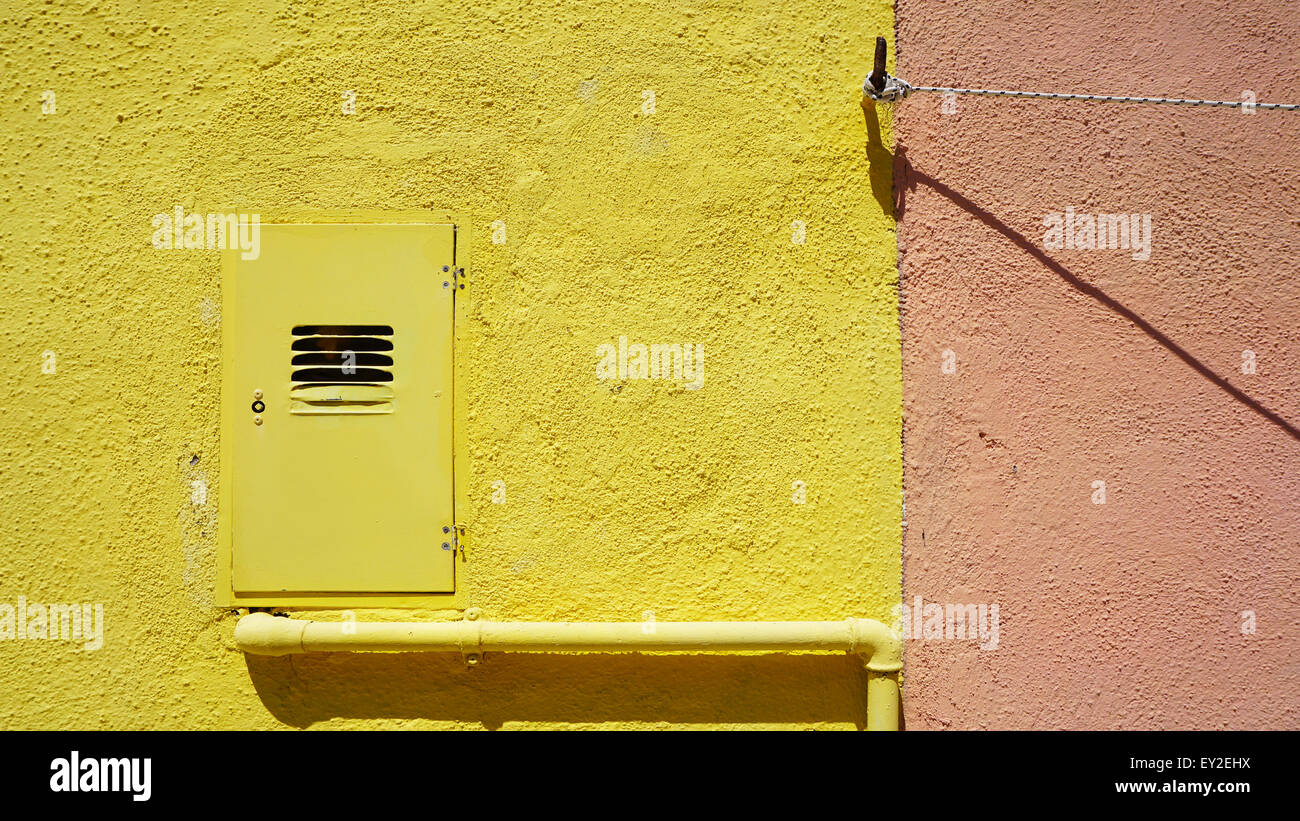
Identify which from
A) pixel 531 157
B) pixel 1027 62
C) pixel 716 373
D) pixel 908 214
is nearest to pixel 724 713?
pixel 716 373

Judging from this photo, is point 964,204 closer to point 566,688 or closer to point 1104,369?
point 1104,369

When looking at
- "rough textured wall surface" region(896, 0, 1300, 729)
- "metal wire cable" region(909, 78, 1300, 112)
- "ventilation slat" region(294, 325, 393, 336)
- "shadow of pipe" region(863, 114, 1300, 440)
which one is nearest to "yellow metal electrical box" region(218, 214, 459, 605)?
"ventilation slat" region(294, 325, 393, 336)

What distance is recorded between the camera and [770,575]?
2.93 m

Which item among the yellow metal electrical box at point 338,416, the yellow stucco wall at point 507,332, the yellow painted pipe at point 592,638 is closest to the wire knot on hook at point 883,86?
the yellow stucco wall at point 507,332

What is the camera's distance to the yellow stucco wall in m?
2.89

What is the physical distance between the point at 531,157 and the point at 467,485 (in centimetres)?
115

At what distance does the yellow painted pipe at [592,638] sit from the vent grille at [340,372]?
72 cm

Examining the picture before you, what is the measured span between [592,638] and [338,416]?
1.12m

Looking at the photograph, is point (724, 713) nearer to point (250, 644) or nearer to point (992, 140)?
point (250, 644)

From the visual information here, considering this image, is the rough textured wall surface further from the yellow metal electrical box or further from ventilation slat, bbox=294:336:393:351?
ventilation slat, bbox=294:336:393:351

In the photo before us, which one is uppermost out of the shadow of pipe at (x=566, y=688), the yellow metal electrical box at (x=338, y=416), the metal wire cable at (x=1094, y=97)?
the metal wire cable at (x=1094, y=97)

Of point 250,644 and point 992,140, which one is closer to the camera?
point 250,644

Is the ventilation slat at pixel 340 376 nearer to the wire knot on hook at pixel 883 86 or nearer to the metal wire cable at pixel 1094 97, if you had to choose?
the wire knot on hook at pixel 883 86

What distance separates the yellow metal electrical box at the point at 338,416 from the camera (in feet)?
9.34
